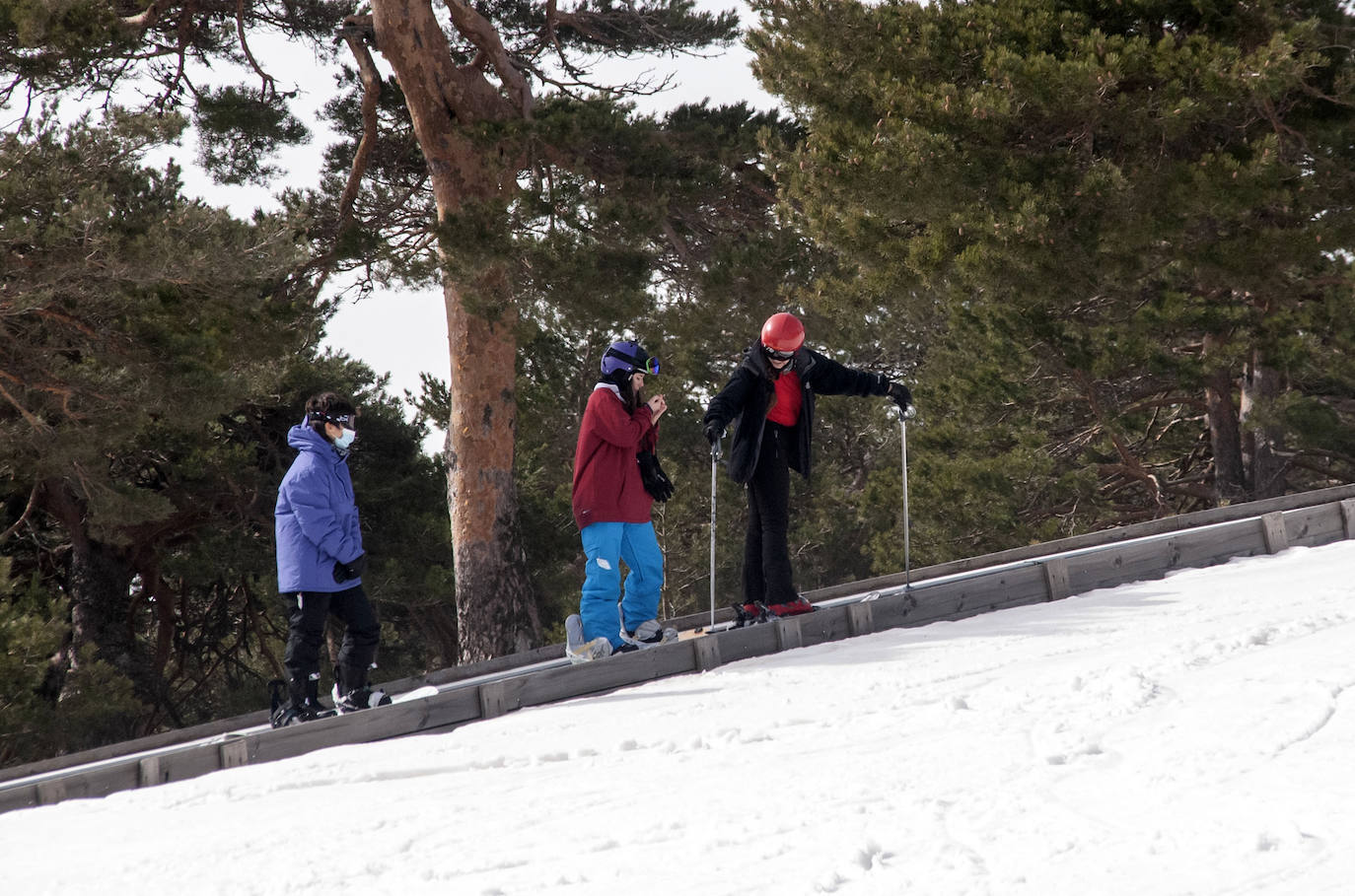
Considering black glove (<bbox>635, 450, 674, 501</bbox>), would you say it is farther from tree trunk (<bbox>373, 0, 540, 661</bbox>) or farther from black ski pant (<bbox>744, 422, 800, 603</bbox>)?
tree trunk (<bbox>373, 0, 540, 661</bbox>)

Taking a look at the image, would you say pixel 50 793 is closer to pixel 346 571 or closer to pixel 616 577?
pixel 346 571

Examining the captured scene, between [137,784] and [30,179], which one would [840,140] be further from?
[137,784]

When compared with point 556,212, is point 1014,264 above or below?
below

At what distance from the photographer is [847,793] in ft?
12.5

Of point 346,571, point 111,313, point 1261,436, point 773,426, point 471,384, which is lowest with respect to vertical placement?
point 346,571

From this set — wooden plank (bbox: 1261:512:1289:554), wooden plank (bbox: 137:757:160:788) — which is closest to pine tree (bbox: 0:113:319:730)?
wooden plank (bbox: 137:757:160:788)

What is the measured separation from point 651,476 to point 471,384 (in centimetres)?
491

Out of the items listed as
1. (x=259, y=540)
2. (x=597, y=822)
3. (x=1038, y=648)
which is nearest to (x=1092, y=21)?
(x=1038, y=648)

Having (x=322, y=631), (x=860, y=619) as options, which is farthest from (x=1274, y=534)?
(x=322, y=631)

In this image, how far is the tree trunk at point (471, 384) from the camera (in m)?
11.2

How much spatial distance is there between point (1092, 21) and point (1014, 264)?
251 centimetres

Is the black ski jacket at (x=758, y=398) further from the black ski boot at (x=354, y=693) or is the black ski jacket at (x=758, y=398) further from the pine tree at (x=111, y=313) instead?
the pine tree at (x=111, y=313)

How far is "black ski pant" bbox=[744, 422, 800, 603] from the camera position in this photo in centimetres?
698

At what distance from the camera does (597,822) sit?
12.5ft
